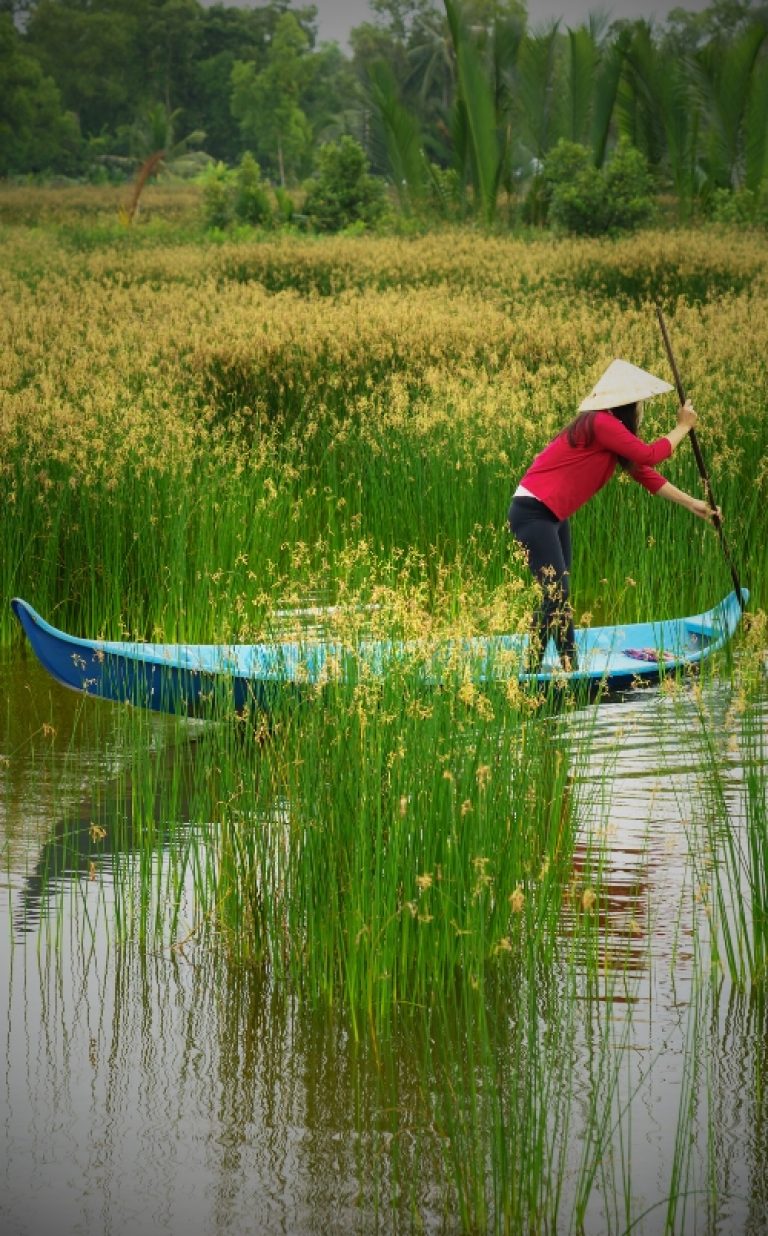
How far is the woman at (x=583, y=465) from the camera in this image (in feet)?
26.3

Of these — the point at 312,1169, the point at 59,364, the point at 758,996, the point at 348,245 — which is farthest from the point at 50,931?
the point at 348,245

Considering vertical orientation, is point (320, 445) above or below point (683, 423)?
below

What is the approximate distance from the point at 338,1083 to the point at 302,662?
4.94ft

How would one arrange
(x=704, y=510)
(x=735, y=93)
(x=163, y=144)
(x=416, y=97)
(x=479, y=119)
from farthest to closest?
(x=416, y=97) < (x=163, y=144) < (x=735, y=93) < (x=479, y=119) < (x=704, y=510)

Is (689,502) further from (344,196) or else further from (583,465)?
(344,196)

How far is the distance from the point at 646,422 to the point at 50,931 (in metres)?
7.15

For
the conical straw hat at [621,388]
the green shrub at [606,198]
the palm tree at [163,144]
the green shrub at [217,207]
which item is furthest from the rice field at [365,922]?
the palm tree at [163,144]

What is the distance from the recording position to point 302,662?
5641mm

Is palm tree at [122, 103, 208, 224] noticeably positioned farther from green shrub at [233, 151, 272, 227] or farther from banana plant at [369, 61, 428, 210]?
banana plant at [369, 61, 428, 210]

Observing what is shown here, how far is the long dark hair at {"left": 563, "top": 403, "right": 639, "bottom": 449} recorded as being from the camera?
809cm

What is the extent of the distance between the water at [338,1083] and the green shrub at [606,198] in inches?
966

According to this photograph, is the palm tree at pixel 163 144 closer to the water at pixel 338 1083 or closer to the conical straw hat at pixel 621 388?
the conical straw hat at pixel 621 388

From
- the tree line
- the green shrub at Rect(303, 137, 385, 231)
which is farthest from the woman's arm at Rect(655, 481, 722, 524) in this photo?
the green shrub at Rect(303, 137, 385, 231)

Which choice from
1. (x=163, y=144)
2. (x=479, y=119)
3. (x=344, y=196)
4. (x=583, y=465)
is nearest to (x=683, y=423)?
(x=583, y=465)
